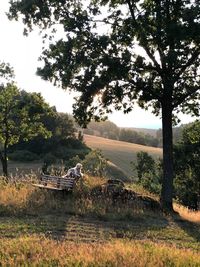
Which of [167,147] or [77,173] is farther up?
[167,147]

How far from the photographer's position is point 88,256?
29.3 ft

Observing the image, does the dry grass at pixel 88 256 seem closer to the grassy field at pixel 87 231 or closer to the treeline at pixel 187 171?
the grassy field at pixel 87 231

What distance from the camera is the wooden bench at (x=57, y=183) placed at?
18091 millimetres

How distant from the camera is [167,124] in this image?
21.6 metres

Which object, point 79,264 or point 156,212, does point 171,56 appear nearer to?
point 156,212

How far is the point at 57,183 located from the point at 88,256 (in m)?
9.67

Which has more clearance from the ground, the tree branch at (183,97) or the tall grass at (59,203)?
the tree branch at (183,97)

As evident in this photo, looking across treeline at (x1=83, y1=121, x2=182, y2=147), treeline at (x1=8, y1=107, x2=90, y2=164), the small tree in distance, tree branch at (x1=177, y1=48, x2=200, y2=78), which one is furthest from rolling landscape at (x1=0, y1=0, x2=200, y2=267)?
treeline at (x1=83, y1=121, x2=182, y2=147)

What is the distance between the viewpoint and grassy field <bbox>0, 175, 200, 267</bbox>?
8.93m

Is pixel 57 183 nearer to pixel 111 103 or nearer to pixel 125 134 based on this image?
pixel 111 103

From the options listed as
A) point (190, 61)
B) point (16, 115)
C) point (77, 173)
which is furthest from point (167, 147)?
point (16, 115)

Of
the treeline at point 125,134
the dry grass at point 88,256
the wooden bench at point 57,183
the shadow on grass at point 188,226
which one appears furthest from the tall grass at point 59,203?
the treeline at point 125,134

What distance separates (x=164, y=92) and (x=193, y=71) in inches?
74.0

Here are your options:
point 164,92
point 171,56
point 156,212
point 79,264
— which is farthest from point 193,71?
point 79,264
